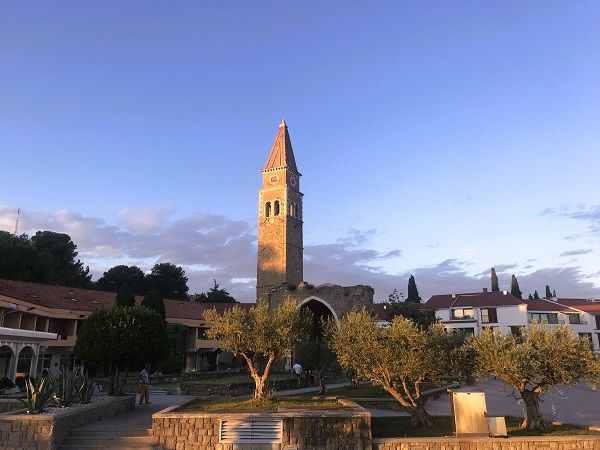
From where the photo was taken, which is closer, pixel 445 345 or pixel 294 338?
pixel 445 345

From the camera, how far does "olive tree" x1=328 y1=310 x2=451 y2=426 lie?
11898 mm

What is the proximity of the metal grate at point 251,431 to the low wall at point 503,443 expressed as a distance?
2501 mm

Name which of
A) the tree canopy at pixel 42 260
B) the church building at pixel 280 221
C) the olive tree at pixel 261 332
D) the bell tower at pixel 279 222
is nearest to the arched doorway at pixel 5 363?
the olive tree at pixel 261 332

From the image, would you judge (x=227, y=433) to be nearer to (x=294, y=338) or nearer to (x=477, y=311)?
(x=294, y=338)

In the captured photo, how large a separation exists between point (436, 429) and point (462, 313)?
34747 millimetres

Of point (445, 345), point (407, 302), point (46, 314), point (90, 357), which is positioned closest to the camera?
point (445, 345)

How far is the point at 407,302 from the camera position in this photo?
99.5ft

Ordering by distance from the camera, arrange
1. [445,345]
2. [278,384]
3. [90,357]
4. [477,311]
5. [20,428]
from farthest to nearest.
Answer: [477,311]
[278,384]
[90,357]
[445,345]
[20,428]

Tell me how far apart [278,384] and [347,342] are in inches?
A: 403

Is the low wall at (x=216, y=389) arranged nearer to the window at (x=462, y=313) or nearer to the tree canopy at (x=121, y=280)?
the window at (x=462, y=313)

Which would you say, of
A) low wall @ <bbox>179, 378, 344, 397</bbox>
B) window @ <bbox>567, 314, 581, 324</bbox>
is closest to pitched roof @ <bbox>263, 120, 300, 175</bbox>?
window @ <bbox>567, 314, 581, 324</bbox>

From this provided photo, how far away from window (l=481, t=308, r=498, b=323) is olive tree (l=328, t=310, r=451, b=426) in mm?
33960

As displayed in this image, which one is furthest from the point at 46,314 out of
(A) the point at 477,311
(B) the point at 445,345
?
(A) the point at 477,311

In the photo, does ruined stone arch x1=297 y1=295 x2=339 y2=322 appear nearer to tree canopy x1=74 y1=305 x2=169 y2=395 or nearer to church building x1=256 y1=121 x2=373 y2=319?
church building x1=256 y1=121 x2=373 y2=319
